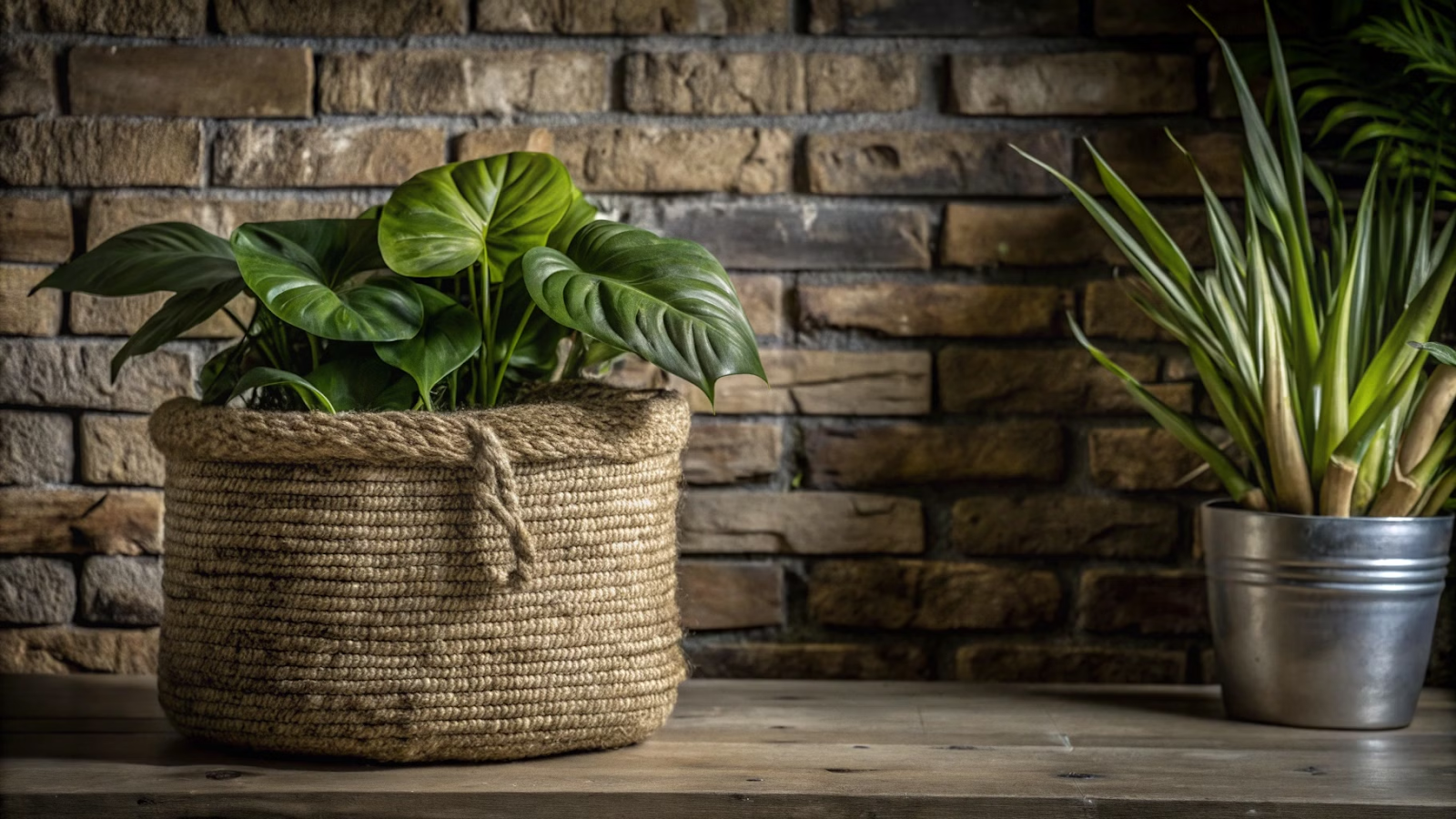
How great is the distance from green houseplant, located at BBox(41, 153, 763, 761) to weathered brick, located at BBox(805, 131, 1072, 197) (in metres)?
0.41

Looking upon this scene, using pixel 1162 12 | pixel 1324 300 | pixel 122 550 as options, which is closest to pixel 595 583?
pixel 122 550

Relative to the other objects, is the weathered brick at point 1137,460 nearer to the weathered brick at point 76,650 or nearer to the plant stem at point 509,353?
Answer: the plant stem at point 509,353

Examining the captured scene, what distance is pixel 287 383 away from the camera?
0.97 meters

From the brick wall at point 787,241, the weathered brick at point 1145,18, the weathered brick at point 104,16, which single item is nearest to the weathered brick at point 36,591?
the brick wall at point 787,241

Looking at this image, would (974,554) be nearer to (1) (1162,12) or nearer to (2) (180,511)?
(1) (1162,12)

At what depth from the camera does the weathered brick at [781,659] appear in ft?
4.52

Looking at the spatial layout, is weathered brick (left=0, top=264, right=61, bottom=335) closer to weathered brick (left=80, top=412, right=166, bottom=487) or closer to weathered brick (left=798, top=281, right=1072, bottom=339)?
weathered brick (left=80, top=412, right=166, bottom=487)

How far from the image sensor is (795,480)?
53.9 inches

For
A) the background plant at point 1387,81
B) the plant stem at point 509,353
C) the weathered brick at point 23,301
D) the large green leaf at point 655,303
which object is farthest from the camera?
the weathered brick at point 23,301

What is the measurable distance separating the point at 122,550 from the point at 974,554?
973 mm

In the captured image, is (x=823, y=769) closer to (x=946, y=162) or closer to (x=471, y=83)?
(x=946, y=162)

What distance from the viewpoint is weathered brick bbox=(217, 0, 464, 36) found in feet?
4.40

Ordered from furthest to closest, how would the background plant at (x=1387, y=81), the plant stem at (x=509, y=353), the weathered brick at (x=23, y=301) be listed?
the weathered brick at (x=23, y=301) → the background plant at (x=1387, y=81) → the plant stem at (x=509, y=353)

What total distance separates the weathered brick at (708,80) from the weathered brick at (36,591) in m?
0.84
